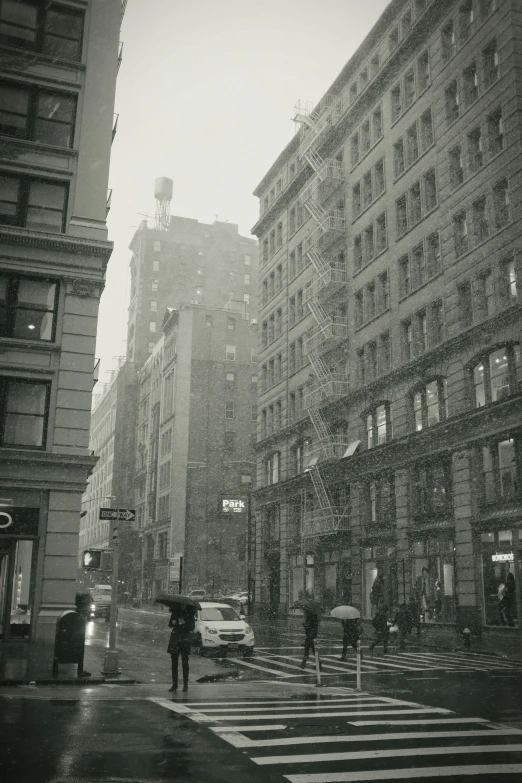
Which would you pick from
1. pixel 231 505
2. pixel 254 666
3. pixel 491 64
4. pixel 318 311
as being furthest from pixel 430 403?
pixel 231 505

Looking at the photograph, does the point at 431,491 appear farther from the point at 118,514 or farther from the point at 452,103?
the point at 118,514

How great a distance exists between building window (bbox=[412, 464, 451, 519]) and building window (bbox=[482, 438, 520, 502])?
2834mm

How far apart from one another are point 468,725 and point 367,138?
40.4 metres

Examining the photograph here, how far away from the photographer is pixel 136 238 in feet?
403

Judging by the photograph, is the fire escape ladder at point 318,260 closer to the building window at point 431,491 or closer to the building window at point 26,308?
the building window at point 431,491

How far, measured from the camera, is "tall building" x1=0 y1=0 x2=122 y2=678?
2312 cm

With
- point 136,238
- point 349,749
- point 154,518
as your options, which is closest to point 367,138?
point 349,749

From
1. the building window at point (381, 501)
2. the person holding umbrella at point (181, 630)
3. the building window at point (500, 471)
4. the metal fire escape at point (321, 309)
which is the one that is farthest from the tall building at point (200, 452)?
the person holding umbrella at point (181, 630)

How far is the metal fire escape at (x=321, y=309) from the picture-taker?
44.6 meters

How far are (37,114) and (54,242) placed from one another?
5.11 m

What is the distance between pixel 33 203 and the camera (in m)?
26.1

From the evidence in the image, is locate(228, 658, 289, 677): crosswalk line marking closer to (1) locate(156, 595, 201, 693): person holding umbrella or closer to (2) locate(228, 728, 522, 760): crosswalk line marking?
(1) locate(156, 595, 201, 693): person holding umbrella

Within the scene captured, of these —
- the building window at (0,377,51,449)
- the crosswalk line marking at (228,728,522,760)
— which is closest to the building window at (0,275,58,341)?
the building window at (0,377,51,449)

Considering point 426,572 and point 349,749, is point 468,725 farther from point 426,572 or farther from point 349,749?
point 426,572
